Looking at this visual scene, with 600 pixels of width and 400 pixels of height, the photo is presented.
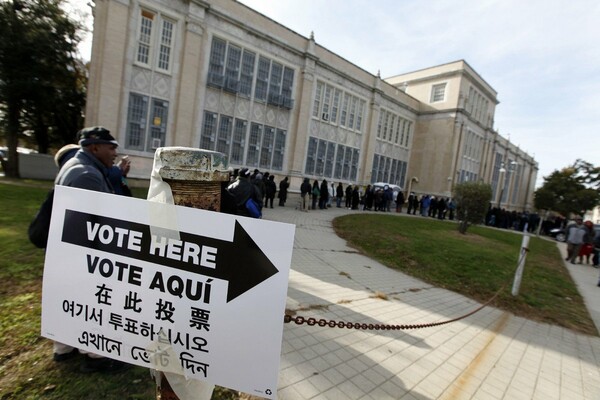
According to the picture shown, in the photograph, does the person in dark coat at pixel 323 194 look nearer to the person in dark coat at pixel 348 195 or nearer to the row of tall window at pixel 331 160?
the person in dark coat at pixel 348 195

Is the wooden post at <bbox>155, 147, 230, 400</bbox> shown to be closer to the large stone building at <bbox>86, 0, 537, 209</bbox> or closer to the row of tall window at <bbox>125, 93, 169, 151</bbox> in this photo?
the large stone building at <bbox>86, 0, 537, 209</bbox>

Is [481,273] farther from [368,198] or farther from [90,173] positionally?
[368,198]

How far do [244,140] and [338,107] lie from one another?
376 inches

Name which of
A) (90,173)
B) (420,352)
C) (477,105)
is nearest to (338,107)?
(477,105)

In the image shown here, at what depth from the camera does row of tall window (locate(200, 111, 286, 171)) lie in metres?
18.6

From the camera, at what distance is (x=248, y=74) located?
773 inches

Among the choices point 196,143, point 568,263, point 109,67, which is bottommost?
point 568,263

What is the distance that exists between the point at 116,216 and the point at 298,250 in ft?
22.3

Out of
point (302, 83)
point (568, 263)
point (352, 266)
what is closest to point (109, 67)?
point (302, 83)

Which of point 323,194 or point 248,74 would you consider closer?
point 323,194

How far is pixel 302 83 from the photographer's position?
2227 centimetres

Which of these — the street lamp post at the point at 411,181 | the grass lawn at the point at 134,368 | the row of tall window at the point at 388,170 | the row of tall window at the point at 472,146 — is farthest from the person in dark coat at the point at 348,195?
the row of tall window at the point at 472,146

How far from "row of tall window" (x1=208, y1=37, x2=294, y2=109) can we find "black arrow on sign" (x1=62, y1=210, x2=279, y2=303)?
59.9 ft

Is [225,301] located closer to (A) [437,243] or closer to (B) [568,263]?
(A) [437,243]
